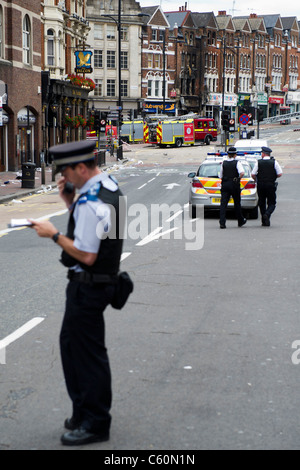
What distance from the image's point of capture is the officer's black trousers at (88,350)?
4656 millimetres

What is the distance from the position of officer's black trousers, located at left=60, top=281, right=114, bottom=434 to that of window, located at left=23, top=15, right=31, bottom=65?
35.9 metres

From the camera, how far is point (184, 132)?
217 ft

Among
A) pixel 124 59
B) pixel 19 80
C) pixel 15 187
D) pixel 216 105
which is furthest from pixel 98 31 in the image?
pixel 15 187

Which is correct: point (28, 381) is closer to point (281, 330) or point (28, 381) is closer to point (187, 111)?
point (281, 330)

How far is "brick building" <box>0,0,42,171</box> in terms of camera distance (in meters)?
36.1

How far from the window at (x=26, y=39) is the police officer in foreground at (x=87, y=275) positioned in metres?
35.8

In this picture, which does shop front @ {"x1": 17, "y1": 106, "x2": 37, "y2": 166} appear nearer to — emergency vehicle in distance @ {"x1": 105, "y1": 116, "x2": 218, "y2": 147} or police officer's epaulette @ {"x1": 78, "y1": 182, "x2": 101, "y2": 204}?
emergency vehicle in distance @ {"x1": 105, "y1": 116, "x2": 218, "y2": 147}

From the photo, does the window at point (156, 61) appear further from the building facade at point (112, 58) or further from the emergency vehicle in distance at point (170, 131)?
the emergency vehicle in distance at point (170, 131)

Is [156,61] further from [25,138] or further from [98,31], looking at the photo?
[25,138]

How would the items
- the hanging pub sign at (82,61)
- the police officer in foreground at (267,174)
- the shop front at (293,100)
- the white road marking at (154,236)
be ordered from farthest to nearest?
the shop front at (293,100)
the hanging pub sign at (82,61)
the police officer in foreground at (267,174)
the white road marking at (154,236)

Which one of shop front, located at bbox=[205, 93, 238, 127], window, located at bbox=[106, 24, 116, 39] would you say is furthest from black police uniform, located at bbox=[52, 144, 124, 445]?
shop front, located at bbox=[205, 93, 238, 127]

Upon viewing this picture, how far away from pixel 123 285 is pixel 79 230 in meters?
0.47

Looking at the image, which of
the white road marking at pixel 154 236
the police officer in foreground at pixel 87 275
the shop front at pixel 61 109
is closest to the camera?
the police officer in foreground at pixel 87 275

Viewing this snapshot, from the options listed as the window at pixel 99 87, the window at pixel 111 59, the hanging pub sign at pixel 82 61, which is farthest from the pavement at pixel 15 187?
the window at pixel 111 59
